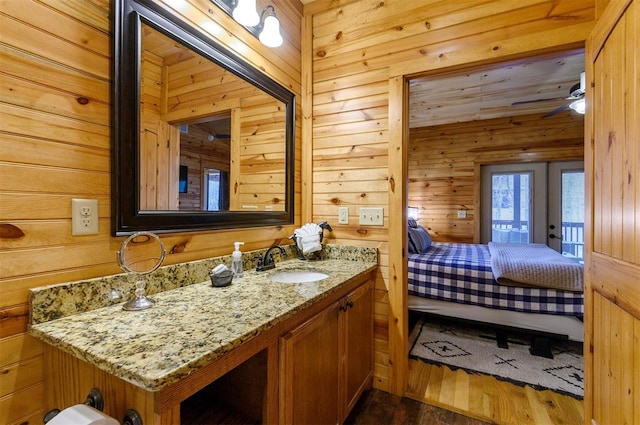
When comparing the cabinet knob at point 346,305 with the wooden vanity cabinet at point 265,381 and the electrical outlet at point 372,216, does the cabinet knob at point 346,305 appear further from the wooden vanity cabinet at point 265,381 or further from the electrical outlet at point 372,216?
the electrical outlet at point 372,216

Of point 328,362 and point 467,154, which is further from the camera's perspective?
point 467,154

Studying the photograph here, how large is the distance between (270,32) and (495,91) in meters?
3.25

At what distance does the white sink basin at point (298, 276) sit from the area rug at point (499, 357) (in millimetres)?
1291

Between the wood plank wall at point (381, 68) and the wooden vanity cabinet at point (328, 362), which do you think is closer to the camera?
the wooden vanity cabinet at point (328, 362)

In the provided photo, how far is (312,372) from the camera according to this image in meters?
1.17

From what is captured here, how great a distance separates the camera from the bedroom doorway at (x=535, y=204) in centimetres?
434

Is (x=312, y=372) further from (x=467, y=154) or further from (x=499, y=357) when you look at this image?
(x=467, y=154)

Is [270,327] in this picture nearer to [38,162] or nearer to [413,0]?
[38,162]

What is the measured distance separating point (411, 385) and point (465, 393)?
0.34 metres

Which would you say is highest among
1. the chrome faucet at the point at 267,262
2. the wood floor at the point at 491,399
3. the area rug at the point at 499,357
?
the chrome faucet at the point at 267,262

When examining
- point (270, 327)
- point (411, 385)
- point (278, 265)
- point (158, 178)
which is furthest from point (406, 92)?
point (411, 385)

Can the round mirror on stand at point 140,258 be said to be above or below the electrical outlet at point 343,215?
below

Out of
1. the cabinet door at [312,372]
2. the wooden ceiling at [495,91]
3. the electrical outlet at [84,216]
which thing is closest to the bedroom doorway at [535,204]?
the wooden ceiling at [495,91]

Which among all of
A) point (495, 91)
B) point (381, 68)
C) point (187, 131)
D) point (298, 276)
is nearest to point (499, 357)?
point (298, 276)
